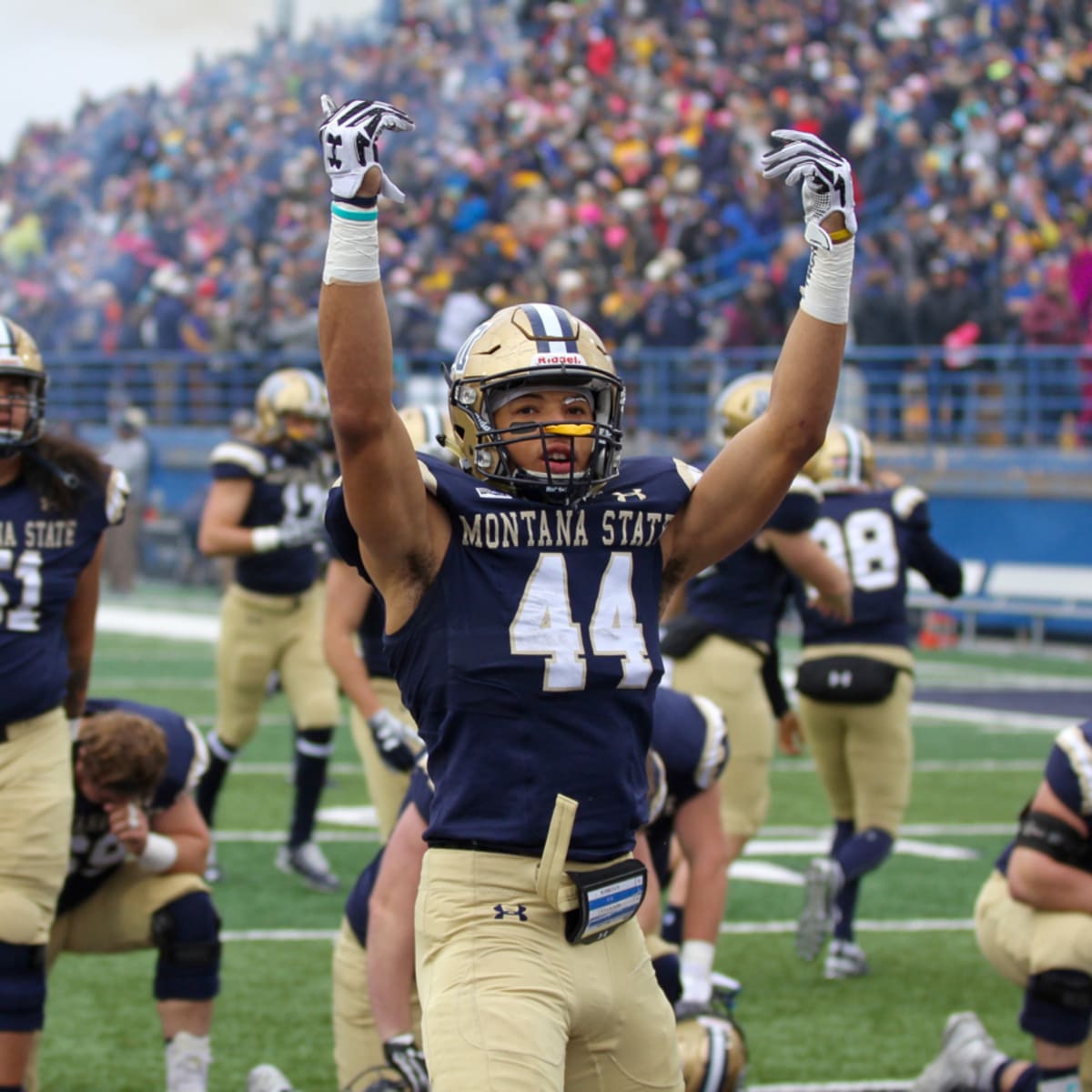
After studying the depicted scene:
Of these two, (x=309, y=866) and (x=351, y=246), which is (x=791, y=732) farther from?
(x=351, y=246)

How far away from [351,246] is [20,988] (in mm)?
2079

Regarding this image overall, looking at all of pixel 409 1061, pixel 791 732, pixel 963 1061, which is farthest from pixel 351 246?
pixel 791 732

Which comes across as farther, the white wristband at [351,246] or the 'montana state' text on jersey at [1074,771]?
the 'montana state' text on jersey at [1074,771]

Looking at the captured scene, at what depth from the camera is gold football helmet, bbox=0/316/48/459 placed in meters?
4.19

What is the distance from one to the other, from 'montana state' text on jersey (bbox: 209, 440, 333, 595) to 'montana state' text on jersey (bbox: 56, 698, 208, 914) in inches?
114

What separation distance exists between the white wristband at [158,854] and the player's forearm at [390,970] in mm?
646

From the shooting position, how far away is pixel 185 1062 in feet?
Answer: 14.1

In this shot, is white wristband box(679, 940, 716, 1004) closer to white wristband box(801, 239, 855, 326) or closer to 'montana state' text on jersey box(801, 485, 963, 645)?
'montana state' text on jersey box(801, 485, 963, 645)

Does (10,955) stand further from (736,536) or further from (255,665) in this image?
(255,665)

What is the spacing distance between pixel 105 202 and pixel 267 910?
846 inches

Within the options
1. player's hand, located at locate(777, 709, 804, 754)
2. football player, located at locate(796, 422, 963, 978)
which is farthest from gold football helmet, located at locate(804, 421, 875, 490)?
player's hand, located at locate(777, 709, 804, 754)

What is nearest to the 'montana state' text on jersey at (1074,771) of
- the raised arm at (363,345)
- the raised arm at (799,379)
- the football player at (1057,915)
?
the football player at (1057,915)

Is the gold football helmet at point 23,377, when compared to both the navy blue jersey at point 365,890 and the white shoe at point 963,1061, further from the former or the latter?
the white shoe at point 963,1061

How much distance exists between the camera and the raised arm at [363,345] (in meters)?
2.68
